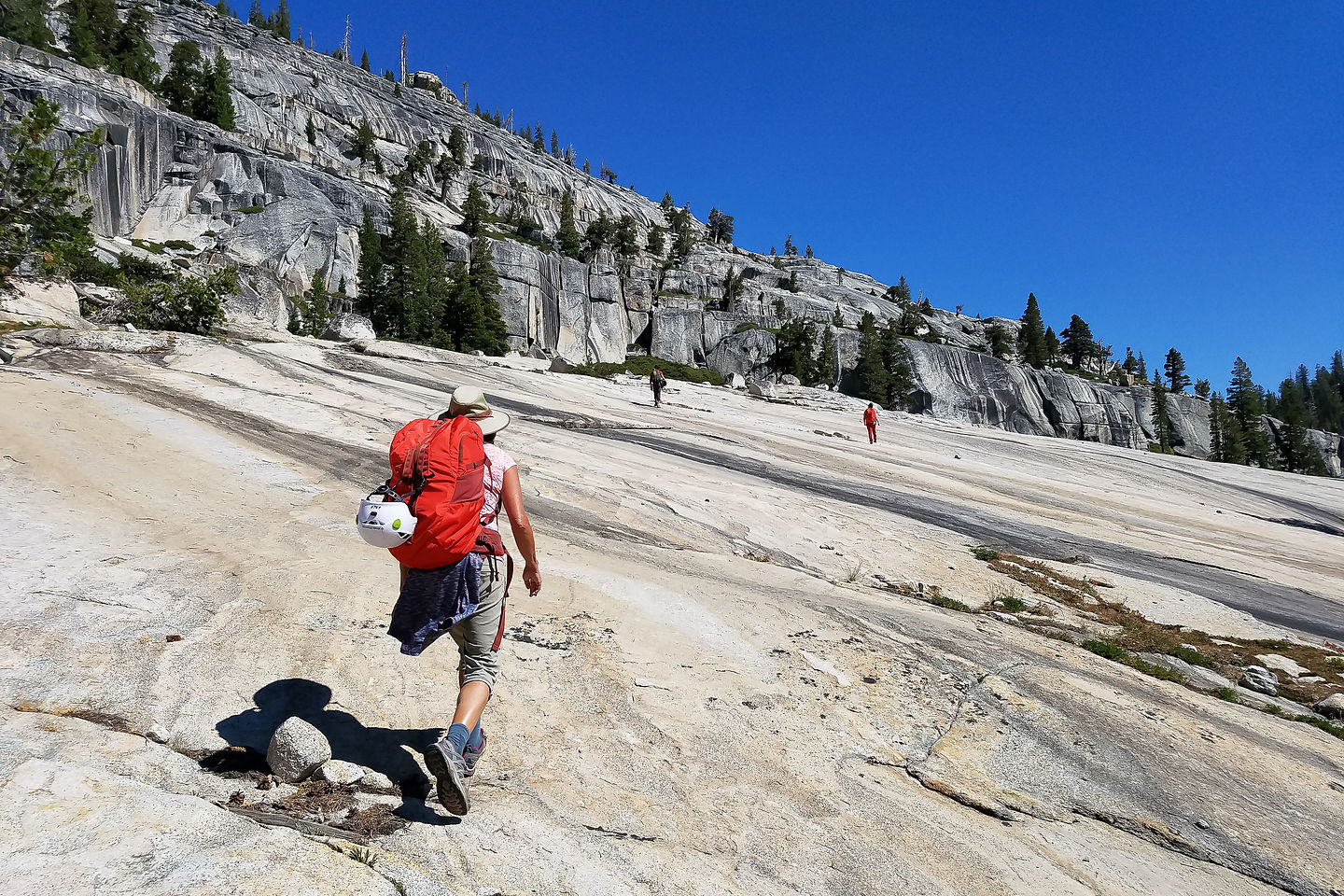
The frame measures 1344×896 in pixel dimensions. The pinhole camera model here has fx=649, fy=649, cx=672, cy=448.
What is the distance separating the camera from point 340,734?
3959 mm

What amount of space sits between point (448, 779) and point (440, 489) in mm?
1402

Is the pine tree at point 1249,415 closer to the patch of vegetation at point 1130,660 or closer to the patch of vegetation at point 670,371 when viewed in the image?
the patch of vegetation at point 670,371

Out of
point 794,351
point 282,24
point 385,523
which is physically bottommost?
point 385,523

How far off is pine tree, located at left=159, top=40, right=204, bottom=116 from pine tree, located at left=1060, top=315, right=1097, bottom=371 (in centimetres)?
12461

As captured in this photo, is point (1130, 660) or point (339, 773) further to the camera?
point (1130, 660)

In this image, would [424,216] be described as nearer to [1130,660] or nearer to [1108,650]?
[1108,650]

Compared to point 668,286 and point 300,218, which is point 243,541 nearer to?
point 300,218

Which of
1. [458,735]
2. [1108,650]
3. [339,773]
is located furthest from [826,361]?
[339,773]

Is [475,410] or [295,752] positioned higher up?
[475,410]

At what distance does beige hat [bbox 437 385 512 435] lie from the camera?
3736 millimetres

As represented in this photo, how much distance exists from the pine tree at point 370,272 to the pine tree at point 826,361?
4624 cm

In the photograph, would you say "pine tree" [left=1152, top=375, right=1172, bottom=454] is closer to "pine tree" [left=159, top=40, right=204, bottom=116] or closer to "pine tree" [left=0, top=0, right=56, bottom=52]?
"pine tree" [left=159, top=40, right=204, bottom=116]

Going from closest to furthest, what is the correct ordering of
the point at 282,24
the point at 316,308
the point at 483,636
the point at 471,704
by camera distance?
the point at 471,704
the point at 483,636
the point at 316,308
the point at 282,24

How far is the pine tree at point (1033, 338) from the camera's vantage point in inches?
3691
